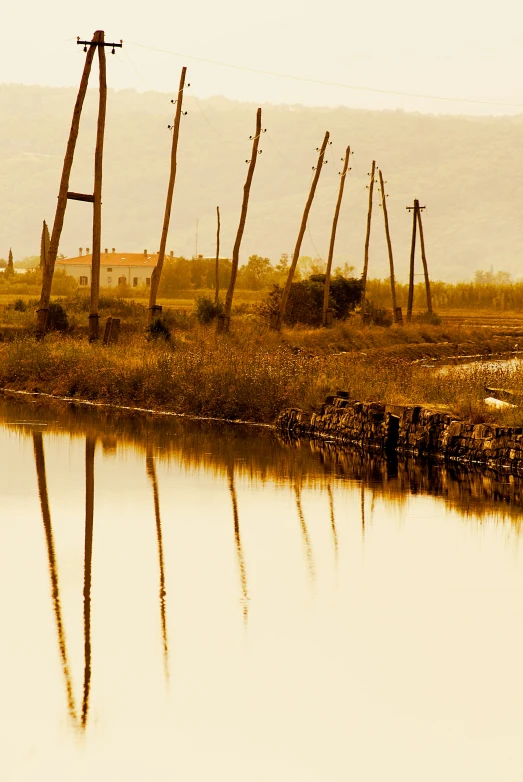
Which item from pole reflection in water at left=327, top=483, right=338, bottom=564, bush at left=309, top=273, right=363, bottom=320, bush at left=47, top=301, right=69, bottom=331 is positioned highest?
bush at left=309, top=273, right=363, bottom=320

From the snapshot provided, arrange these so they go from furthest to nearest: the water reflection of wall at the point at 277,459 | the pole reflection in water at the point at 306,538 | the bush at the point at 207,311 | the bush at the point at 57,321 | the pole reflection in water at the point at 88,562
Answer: the bush at the point at 207,311, the bush at the point at 57,321, the water reflection of wall at the point at 277,459, the pole reflection in water at the point at 306,538, the pole reflection in water at the point at 88,562

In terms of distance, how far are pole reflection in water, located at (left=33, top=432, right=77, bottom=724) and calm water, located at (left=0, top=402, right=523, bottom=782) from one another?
0.02 metres

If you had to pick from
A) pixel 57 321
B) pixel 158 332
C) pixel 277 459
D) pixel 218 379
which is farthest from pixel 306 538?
pixel 57 321

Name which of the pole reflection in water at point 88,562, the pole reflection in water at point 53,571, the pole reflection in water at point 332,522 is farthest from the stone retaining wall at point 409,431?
the pole reflection in water at point 53,571

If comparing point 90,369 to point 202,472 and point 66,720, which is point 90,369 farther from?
point 66,720

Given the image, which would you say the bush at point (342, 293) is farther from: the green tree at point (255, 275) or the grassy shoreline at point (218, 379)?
the green tree at point (255, 275)

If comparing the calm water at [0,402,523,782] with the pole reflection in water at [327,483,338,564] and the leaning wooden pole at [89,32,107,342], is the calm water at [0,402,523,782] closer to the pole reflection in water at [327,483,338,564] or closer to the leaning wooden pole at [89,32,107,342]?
the pole reflection in water at [327,483,338,564]

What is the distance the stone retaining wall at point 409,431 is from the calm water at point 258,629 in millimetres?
2213

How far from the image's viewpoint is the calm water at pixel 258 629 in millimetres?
7258

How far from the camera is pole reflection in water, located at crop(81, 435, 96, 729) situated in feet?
26.6

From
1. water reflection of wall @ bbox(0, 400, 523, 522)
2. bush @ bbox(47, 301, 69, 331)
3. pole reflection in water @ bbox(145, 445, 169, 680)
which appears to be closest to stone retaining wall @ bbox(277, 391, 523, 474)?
water reflection of wall @ bbox(0, 400, 523, 522)

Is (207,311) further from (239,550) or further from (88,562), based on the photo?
(88,562)

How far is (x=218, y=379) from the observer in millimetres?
26984

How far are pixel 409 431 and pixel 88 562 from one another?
10.3 m
